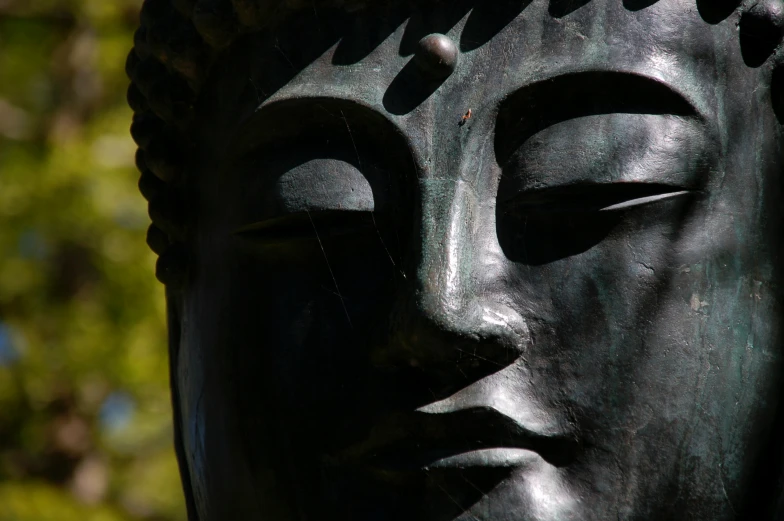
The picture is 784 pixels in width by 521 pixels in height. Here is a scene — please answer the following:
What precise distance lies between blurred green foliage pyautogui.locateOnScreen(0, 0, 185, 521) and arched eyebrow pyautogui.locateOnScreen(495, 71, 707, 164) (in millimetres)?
4913

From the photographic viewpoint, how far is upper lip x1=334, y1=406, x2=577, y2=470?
2152 mm

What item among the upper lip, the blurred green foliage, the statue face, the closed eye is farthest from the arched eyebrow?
the blurred green foliage

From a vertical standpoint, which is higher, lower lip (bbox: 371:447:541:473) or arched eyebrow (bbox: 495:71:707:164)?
arched eyebrow (bbox: 495:71:707:164)

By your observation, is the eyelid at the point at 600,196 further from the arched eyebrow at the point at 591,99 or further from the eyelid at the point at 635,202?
the arched eyebrow at the point at 591,99

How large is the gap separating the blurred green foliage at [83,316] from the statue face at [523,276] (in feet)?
15.2

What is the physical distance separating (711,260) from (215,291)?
926mm

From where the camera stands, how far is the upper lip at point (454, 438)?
2.15 metres

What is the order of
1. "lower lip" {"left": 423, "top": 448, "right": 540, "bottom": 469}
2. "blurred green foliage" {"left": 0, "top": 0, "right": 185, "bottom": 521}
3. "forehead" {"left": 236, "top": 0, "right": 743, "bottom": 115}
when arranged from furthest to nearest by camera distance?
"blurred green foliage" {"left": 0, "top": 0, "right": 185, "bottom": 521} < "forehead" {"left": 236, "top": 0, "right": 743, "bottom": 115} < "lower lip" {"left": 423, "top": 448, "right": 540, "bottom": 469}

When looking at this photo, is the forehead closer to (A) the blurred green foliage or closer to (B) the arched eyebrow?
(B) the arched eyebrow

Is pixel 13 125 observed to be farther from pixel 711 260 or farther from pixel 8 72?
pixel 711 260

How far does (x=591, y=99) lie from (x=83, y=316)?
17.5 ft

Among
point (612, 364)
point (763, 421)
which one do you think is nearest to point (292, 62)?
point (612, 364)

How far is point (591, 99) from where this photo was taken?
7.35 feet

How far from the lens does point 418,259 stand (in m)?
2.22
